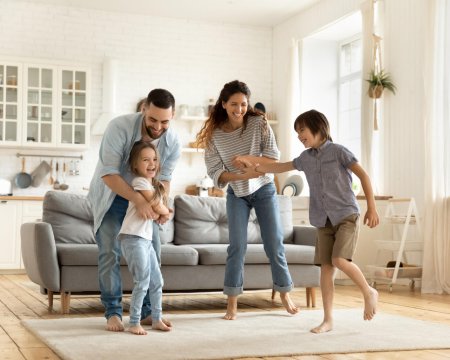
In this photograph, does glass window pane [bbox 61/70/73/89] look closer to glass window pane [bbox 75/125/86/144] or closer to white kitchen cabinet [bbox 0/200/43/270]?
glass window pane [bbox 75/125/86/144]

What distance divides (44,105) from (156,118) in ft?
16.9

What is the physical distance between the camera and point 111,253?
363 cm

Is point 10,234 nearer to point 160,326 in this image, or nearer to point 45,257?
point 45,257

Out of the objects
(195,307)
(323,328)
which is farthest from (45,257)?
(323,328)

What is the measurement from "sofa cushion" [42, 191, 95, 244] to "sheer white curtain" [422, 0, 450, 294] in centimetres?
280

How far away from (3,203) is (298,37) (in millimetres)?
3841

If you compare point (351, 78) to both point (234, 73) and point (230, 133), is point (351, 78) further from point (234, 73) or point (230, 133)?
point (230, 133)

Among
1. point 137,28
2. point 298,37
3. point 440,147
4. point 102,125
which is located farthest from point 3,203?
point 440,147

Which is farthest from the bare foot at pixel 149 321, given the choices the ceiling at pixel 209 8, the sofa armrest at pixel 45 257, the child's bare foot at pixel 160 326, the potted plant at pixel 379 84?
the ceiling at pixel 209 8

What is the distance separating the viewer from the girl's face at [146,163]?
3496 mm

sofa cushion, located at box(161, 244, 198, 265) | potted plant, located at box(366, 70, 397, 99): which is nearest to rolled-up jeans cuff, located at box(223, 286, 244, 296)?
sofa cushion, located at box(161, 244, 198, 265)

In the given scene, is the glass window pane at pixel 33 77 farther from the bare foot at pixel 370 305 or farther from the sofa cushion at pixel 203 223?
the bare foot at pixel 370 305

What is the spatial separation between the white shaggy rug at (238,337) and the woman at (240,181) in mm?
303

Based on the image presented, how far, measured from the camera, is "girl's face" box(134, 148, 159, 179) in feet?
11.5
